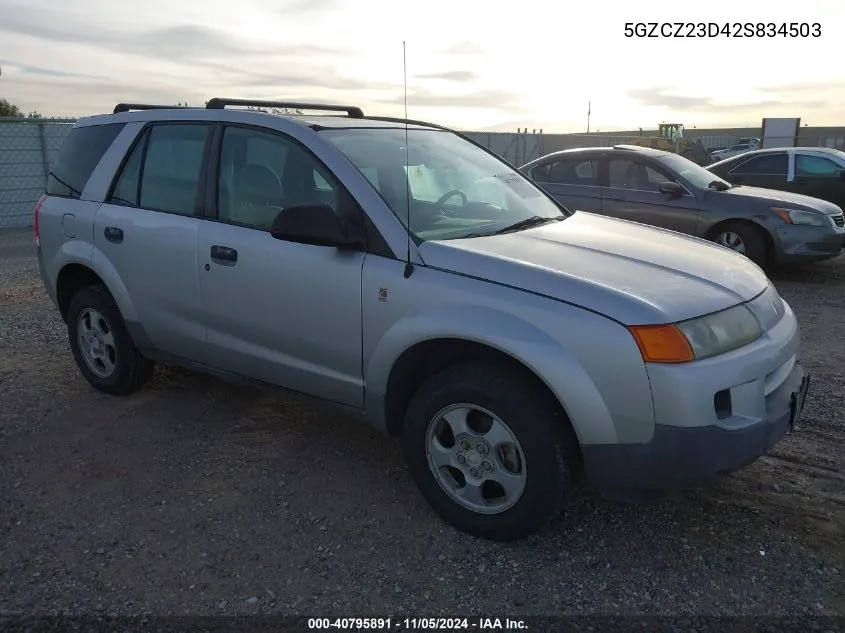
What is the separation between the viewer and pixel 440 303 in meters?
3.01

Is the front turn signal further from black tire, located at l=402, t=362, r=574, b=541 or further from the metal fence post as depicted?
the metal fence post

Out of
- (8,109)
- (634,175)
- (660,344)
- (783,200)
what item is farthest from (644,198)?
(8,109)

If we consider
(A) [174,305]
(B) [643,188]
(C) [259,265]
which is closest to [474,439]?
(C) [259,265]

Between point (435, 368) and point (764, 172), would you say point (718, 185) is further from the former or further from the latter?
→ point (435, 368)

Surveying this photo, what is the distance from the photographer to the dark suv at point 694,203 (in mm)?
8398

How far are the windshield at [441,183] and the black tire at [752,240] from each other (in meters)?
5.16

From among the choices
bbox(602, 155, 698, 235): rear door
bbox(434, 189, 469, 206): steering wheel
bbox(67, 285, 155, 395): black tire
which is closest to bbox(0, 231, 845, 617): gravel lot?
bbox(67, 285, 155, 395): black tire

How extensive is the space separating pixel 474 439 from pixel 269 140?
1.90m

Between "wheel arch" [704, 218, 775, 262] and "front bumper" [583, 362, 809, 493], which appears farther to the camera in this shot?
"wheel arch" [704, 218, 775, 262]

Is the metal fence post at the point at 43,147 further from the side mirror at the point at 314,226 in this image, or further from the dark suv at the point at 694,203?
the side mirror at the point at 314,226

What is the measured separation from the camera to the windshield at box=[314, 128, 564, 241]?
3436 millimetres

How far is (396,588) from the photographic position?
2844 mm

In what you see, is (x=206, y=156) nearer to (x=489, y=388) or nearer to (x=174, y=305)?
(x=174, y=305)

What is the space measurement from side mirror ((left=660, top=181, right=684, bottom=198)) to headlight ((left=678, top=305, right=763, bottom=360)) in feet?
20.1
